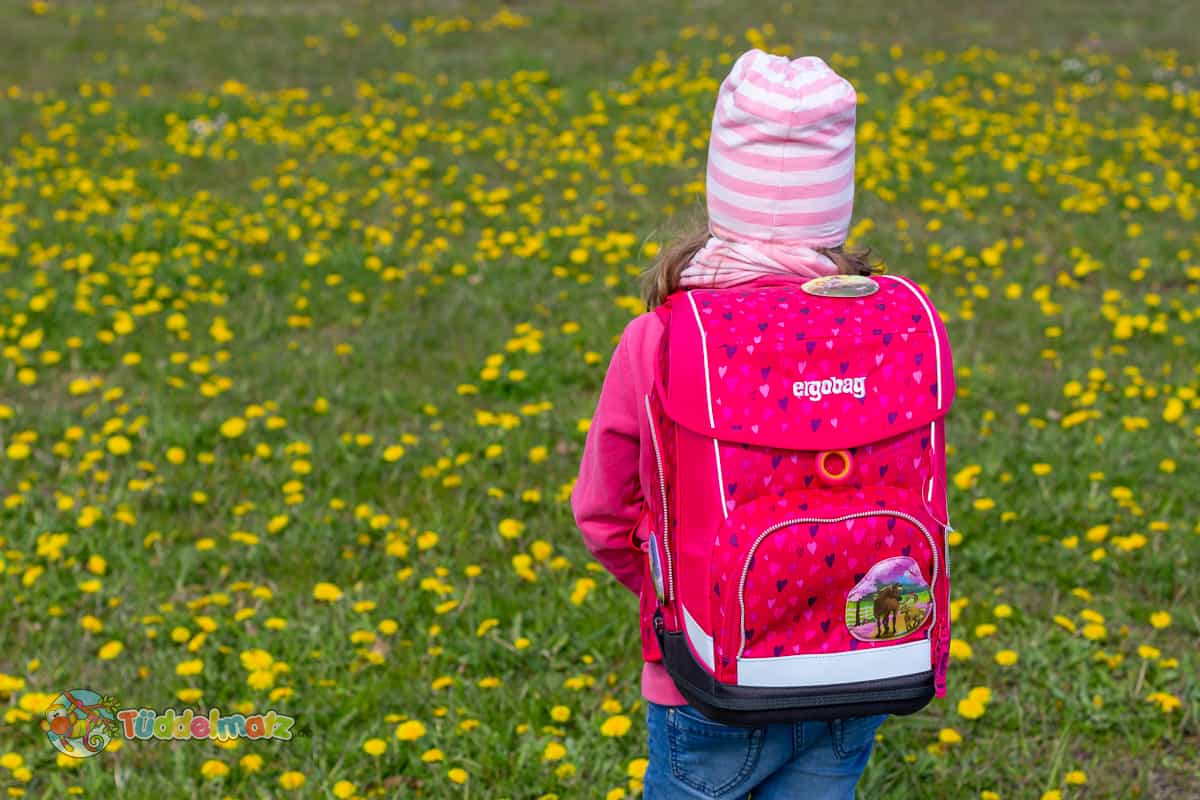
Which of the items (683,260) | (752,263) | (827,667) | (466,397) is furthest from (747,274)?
(466,397)

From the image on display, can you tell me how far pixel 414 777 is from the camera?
3145mm

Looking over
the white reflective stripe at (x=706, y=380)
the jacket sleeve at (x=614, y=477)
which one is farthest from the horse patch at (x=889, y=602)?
the jacket sleeve at (x=614, y=477)

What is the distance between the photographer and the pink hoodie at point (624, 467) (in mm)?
2000

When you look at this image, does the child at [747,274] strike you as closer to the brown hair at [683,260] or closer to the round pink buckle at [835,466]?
the brown hair at [683,260]

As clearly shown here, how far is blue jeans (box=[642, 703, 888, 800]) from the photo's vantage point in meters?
2.03

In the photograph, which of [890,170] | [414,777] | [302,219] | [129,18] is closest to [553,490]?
[414,777]

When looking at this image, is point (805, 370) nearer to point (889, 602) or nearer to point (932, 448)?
point (932, 448)

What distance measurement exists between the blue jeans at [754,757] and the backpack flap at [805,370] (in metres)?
0.52

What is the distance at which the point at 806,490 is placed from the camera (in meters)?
1.81

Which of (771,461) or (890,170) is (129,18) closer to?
(890,170)

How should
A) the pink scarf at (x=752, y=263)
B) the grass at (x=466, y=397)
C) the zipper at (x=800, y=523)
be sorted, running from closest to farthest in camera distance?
the zipper at (x=800, y=523) < the pink scarf at (x=752, y=263) < the grass at (x=466, y=397)

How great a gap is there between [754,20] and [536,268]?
5.79 meters

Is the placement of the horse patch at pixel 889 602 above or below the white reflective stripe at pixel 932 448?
below

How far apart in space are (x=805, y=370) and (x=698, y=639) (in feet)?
1.47
